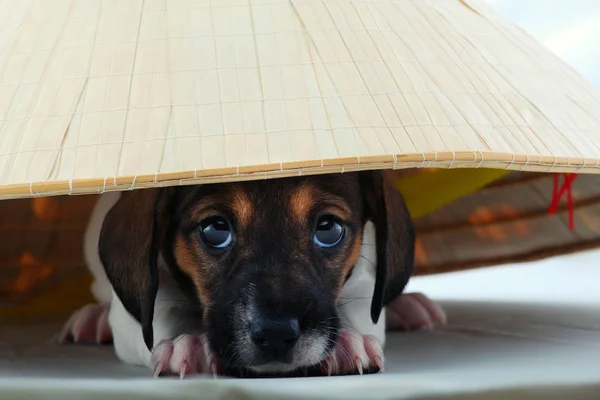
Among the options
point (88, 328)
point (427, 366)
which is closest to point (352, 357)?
point (427, 366)

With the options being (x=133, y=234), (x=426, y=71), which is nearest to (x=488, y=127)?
(x=426, y=71)

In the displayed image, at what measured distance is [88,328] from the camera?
2844mm

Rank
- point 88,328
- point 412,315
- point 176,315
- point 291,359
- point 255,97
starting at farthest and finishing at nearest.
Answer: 1. point 412,315
2. point 88,328
3. point 176,315
4. point 291,359
5. point 255,97

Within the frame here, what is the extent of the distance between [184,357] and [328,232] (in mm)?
505

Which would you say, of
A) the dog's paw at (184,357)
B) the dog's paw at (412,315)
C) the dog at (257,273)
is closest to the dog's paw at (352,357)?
the dog at (257,273)

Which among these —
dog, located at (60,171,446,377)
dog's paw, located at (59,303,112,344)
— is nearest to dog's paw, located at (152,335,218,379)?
dog, located at (60,171,446,377)

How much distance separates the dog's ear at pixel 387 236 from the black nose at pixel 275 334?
A: 510mm

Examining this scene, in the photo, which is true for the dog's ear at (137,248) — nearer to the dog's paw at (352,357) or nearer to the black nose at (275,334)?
the black nose at (275,334)

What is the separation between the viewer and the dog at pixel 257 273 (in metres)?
1.98

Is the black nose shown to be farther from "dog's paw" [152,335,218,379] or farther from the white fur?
the white fur

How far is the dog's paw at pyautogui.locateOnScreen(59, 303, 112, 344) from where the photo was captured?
279 centimetres

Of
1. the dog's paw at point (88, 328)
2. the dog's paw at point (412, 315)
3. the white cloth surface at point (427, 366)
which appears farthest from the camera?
the dog's paw at point (412, 315)

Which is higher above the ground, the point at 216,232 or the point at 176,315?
the point at 216,232

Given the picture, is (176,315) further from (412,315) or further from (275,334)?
(412,315)
